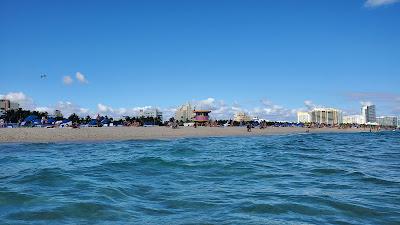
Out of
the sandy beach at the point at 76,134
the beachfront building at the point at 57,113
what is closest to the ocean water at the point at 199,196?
the sandy beach at the point at 76,134

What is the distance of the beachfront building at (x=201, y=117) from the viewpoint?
9578 cm

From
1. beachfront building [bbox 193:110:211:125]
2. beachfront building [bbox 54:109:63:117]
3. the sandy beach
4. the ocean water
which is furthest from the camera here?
beachfront building [bbox 54:109:63:117]

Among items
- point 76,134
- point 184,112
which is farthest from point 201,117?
point 184,112

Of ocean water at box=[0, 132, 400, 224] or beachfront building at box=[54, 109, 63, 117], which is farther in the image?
beachfront building at box=[54, 109, 63, 117]

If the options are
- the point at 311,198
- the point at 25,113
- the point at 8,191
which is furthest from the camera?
the point at 25,113

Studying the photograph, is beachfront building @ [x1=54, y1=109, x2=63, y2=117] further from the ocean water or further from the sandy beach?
the ocean water

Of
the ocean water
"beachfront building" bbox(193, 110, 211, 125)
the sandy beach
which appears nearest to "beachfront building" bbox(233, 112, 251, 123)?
"beachfront building" bbox(193, 110, 211, 125)

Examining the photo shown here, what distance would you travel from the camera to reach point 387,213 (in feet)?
21.4

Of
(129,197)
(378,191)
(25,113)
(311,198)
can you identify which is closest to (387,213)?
(311,198)

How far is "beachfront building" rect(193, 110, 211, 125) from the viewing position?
314 feet

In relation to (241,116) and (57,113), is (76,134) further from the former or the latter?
(241,116)

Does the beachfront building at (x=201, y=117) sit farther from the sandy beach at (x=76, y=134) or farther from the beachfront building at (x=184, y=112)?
the beachfront building at (x=184, y=112)

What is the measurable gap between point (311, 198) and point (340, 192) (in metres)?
1.15

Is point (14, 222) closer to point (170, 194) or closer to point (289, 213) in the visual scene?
point (170, 194)
